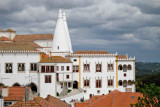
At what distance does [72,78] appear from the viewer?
185 ft

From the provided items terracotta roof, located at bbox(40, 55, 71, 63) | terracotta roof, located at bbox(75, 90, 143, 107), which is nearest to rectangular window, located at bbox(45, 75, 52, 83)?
terracotta roof, located at bbox(40, 55, 71, 63)

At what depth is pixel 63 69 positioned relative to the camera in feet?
182

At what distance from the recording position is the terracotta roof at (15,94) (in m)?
33.2

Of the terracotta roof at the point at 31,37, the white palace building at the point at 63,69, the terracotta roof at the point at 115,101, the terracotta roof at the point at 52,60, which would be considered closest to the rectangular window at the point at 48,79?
the white palace building at the point at 63,69

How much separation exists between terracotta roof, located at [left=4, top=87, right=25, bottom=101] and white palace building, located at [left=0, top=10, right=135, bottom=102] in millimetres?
13670

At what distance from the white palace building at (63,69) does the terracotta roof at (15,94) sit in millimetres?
13670

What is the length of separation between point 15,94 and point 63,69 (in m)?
21.6

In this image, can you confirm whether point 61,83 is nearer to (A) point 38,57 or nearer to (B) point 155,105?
(A) point 38,57

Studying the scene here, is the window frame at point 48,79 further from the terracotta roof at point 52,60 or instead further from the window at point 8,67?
the window at point 8,67

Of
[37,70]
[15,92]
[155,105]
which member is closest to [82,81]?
[37,70]

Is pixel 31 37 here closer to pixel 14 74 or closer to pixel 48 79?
pixel 14 74

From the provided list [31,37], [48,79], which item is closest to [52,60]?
[48,79]

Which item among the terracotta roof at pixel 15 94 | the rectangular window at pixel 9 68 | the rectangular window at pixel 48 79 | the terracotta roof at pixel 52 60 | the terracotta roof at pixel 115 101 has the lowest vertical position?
the terracotta roof at pixel 115 101

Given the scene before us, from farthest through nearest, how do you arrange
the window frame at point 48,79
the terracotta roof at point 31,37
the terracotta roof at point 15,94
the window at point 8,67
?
the terracotta roof at point 31,37, the window at point 8,67, the window frame at point 48,79, the terracotta roof at point 15,94
